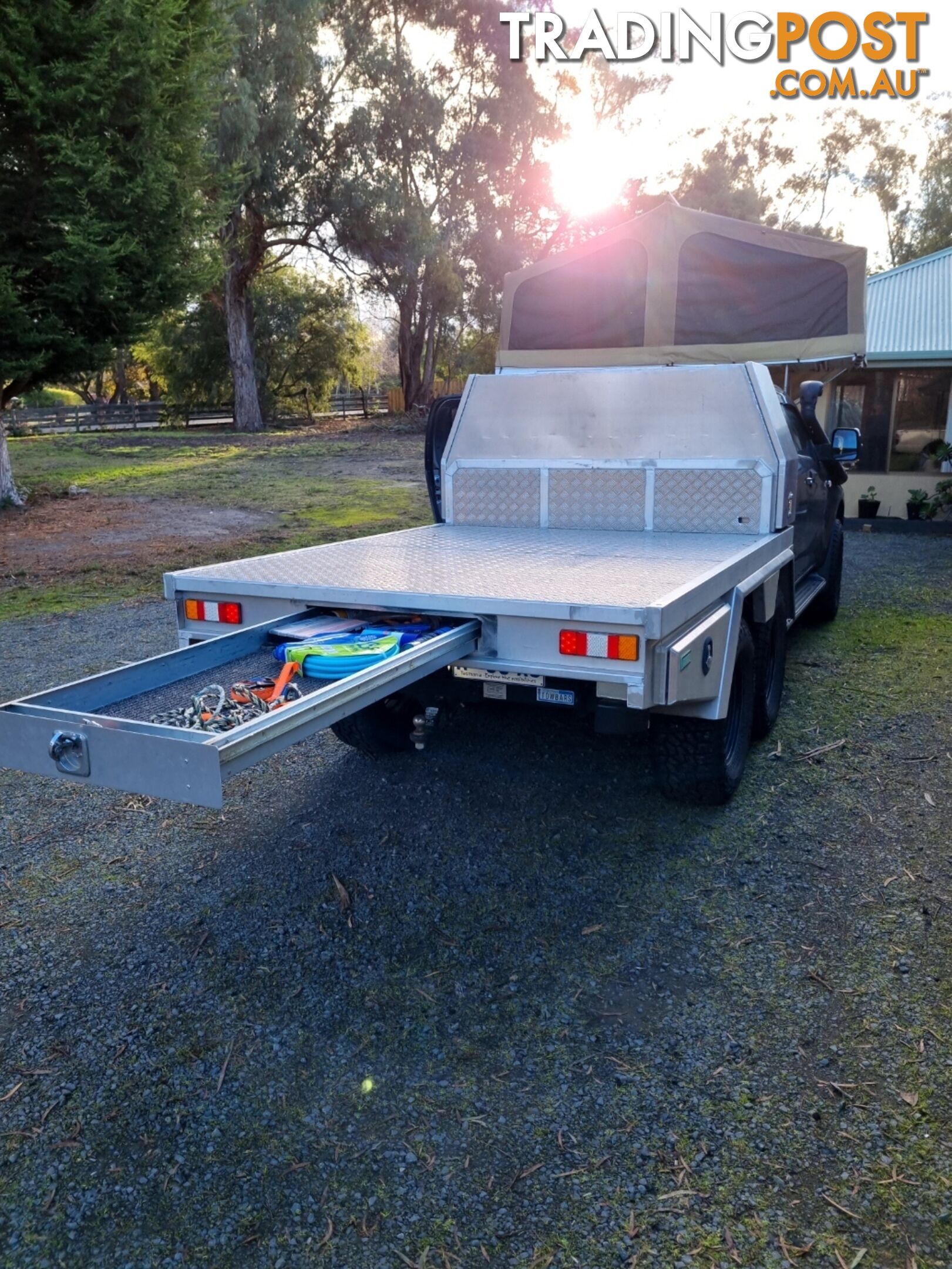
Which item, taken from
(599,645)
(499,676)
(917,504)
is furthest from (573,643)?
(917,504)

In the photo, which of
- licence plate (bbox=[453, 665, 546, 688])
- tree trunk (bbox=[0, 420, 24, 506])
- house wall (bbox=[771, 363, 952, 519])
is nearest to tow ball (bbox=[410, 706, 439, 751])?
licence plate (bbox=[453, 665, 546, 688])

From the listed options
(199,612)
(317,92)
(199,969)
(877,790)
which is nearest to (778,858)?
(877,790)

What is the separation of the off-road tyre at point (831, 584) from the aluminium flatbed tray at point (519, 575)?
2.36 meters

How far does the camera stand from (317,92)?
27.6 metres

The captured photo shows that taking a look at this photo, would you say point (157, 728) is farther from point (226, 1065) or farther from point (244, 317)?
point (244, 317)

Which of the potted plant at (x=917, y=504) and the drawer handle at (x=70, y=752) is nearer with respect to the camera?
the drawer handle at (x=70, y=752)

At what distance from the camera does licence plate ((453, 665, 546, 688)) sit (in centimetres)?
317

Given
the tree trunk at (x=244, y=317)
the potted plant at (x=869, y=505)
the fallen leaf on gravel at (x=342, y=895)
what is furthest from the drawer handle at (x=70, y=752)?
the tree trunk at (x=244, y=317)

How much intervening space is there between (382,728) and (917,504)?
11648 millimetres

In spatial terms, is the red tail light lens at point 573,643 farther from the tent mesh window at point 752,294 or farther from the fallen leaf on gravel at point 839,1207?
the tent mesh window at point 752,294

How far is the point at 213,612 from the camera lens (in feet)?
11.9

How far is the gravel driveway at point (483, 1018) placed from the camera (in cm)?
200

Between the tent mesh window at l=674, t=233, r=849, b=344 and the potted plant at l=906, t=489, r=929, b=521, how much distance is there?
694cm

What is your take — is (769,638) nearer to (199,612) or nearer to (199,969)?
(199,612)
